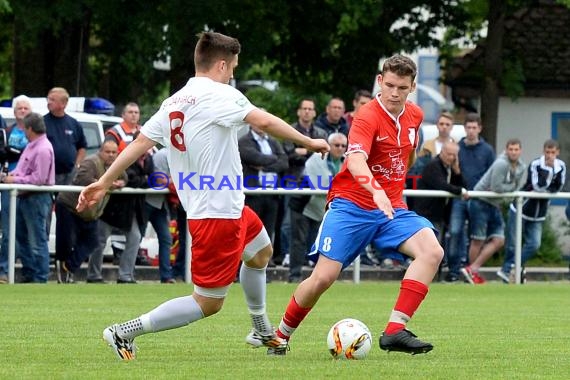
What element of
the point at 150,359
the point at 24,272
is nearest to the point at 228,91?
the point at 150,359

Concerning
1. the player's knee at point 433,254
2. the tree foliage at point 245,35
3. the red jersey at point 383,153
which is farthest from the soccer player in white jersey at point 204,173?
the tree foliage at point 245,35

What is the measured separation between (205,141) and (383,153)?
138 centimetres

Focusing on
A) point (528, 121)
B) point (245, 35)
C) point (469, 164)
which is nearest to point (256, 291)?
point (469, 164)

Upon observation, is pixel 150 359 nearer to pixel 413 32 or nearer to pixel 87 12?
pixel 87 12

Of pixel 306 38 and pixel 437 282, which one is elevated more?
pixel 306 38

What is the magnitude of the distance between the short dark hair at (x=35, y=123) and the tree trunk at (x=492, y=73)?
1321 cm

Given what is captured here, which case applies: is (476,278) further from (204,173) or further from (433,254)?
(204,173)

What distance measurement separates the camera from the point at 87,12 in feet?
87.8

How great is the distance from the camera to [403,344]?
9.43 m

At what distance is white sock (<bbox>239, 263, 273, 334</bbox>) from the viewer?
982 centimetres

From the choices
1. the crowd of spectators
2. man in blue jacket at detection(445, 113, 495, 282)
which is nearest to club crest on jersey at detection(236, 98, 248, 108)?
the crowd of spectators

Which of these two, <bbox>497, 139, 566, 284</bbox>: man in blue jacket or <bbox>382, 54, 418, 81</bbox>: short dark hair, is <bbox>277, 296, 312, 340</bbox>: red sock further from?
<bbox>497, 139, 566, 284</bbox>: man in blue jacket

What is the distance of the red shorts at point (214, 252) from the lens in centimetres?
908

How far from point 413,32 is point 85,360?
2144 cm
